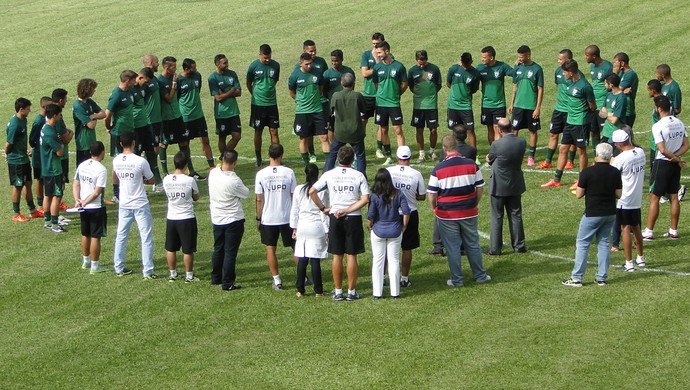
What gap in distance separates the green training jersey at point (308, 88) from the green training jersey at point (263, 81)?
0.64 metres

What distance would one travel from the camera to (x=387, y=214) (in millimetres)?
15008

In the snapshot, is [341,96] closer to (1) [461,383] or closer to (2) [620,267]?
(2) [620,267]

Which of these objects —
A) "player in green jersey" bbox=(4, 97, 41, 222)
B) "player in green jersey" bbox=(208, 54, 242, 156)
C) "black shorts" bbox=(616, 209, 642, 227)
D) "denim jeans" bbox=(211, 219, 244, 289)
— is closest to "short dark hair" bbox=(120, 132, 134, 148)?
"denim jeans" bbox=(211, 219, 244, 289)

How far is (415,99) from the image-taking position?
23203 mm

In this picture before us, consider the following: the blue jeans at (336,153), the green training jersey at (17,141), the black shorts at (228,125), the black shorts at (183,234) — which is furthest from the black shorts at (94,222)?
the black shorts at (228,125)

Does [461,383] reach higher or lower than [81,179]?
lower

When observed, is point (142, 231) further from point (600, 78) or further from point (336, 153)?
point (600, 78)

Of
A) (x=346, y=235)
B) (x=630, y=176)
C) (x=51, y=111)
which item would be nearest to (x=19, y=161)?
(x=51, y=111)

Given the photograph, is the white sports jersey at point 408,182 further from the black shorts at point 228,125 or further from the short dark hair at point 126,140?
the black shorts at point 228,125

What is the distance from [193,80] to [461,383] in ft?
39.5

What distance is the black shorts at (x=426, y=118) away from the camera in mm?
23031

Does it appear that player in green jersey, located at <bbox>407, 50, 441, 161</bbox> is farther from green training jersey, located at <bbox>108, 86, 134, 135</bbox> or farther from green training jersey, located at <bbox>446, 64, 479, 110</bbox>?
green training jersey, located at <bbox>108, 86, 134, 135</bbox>

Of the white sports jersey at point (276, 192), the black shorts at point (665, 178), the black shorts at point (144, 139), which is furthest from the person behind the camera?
the black shorts at point (144, 139)

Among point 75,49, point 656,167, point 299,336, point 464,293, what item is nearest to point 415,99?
point 656,167
